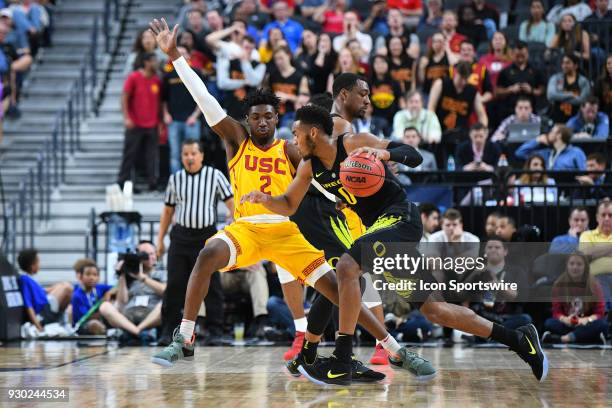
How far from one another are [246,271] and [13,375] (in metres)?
4.52

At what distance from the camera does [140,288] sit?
12.0 m

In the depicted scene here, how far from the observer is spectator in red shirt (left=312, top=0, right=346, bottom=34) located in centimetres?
1681

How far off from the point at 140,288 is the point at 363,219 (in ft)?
16.7

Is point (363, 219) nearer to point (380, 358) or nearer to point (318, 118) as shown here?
point (318, 118)

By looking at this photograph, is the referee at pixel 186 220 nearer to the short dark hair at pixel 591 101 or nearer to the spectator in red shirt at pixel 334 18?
the short dark hair at pixel 591 101

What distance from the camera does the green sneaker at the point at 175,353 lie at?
7324mm

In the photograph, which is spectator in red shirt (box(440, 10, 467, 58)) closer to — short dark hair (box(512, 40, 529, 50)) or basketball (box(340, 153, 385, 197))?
short dark hair (box(512, 40, 529, 50))

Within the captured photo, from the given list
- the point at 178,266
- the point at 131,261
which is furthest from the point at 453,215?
the point at 131,261

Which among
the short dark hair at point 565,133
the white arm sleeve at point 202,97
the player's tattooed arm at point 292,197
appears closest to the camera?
the player's tattooed arm at point 292,197

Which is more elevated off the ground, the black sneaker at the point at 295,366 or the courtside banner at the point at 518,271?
the courtside banner at the point at 518,271

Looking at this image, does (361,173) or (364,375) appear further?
(364,375)

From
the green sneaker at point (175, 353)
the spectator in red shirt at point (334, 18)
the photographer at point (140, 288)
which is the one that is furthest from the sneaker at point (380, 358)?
the spectator in red shirt at point (334, 18)

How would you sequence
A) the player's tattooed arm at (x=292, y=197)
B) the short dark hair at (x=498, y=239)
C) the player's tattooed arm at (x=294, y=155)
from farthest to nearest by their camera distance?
the short dark hair at (x=498, y=239) < the player's tattooed arm at (x=294, y=155) < the player's tattooed arm at (x=292, y=197)

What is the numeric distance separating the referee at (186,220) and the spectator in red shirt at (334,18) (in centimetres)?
600
